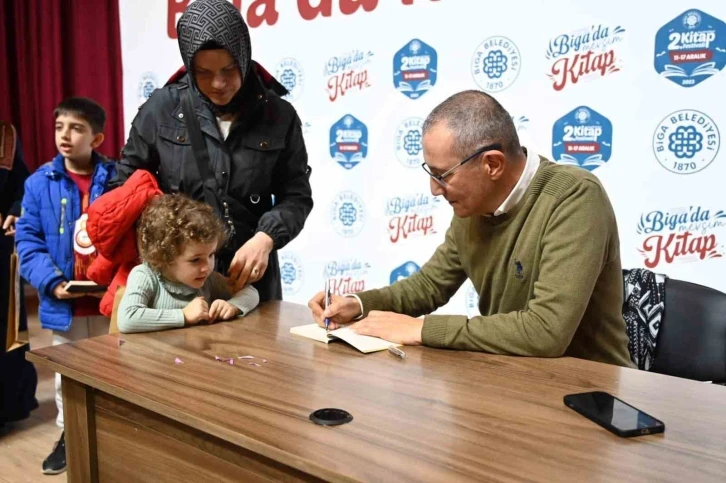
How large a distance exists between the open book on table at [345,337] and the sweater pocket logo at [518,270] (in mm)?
369

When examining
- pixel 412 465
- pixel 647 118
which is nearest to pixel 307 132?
pixel 647 118

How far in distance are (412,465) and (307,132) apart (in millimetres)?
2966

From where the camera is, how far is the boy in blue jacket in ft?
9.12

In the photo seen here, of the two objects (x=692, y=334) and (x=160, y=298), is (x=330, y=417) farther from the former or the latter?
(x=692, y=334)

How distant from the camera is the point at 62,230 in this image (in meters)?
A: 2.84

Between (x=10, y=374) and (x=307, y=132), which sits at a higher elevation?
(x=307, y=132)

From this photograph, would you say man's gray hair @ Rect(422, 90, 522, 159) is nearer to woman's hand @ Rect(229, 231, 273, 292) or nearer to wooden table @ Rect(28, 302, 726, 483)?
wooden table @ Rect(28, 302, 726, 483)

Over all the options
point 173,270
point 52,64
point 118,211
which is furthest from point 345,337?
point 52,64

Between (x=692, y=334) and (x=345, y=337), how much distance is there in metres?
0.99

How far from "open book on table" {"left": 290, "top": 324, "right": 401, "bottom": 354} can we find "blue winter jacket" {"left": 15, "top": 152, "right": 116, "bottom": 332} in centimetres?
153

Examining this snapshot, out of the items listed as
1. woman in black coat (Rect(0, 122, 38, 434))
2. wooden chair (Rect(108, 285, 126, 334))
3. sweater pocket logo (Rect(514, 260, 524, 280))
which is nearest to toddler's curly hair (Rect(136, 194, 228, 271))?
wooden chair (Rect(108, 285, 126, 334))

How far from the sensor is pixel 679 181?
2.73 m

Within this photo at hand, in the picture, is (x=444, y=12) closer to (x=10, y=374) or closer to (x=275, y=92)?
(x=275, y=92)

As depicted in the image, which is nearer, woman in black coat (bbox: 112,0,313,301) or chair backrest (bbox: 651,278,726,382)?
chair backrest (bbox: 651,278,726,382)
